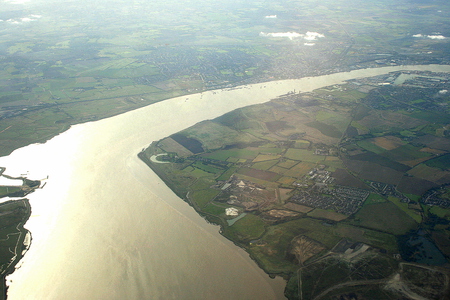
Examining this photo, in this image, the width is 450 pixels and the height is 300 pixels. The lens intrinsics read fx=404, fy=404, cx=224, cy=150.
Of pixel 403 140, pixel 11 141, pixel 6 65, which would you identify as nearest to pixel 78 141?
pixel 11 141

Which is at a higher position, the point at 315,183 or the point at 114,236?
the point at 315,183

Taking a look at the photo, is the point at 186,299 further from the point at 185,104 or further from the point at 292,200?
the point at 185,104

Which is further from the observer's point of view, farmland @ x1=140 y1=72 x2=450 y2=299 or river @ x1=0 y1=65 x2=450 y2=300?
farmland @ x1=140 y1=72 x2=450 y2=299

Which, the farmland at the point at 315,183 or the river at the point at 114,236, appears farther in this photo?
the farmland at the point at 315,183

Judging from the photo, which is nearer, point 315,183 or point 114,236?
point 114,236

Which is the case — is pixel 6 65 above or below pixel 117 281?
below
